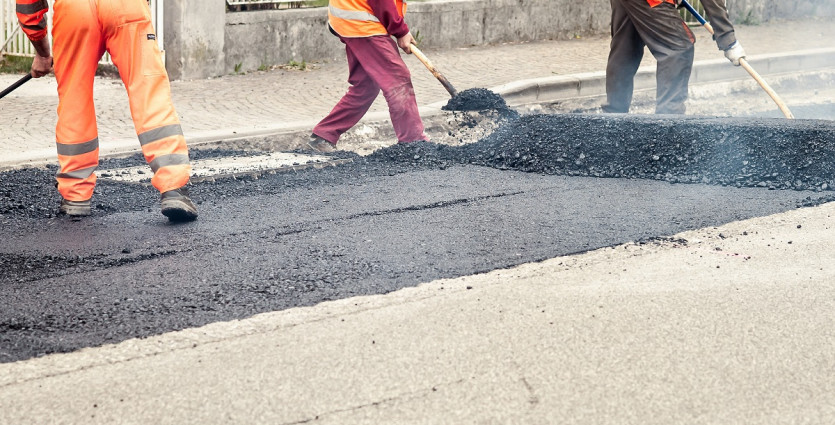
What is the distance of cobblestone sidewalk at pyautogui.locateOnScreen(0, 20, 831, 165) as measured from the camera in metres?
7.95

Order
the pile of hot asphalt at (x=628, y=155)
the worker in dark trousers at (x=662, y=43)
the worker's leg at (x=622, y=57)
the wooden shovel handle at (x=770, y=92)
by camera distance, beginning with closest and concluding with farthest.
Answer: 1. the pile of hot asphalt at (x=628, y=155)
2. the wooden shovel handle at (x=770, y=92)
3. the worker in dark trousers at (x=662, y=43)
4. the worker's leg at (x=622, y=57)

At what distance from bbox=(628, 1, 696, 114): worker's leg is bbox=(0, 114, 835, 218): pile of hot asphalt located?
53.5 inches

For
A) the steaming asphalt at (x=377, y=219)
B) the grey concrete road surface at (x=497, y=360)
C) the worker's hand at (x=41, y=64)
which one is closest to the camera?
the grey concrete road surface at (x=497, y=360)

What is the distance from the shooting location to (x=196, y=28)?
10477 mm

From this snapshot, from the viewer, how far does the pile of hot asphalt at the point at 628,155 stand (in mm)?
6344

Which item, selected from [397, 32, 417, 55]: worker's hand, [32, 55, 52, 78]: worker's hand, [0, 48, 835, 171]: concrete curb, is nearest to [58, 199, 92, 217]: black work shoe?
[32, 55, 52, 78]: worker's hand

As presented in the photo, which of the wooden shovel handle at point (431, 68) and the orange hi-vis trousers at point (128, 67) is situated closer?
the orange hi-vis trousers at point (128, 67)

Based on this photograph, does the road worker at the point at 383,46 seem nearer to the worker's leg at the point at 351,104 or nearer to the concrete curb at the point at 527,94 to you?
the worker's leg at the point at 351,104

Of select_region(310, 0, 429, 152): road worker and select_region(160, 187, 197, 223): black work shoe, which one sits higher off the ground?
select_region(310, 0, 429, 152): road worker

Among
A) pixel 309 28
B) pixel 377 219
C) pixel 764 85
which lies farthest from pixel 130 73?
pixel 309 28

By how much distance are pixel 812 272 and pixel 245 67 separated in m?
7.59

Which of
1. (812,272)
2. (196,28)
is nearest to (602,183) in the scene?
(812,272)

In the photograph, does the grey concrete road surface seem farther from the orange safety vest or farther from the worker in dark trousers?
the worker in dark trousers

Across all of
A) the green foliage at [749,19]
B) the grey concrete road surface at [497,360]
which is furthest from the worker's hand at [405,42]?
the green foliage at [749,19]
